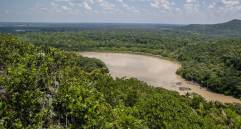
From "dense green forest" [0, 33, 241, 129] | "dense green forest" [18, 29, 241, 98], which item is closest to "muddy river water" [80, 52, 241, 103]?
"dense green forest" [18, 29, 241, 98]

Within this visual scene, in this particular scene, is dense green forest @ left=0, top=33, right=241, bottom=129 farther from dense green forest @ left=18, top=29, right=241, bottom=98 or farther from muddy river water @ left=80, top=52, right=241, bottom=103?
dense green forest @ left=18, top=29, right=241, bottom=98

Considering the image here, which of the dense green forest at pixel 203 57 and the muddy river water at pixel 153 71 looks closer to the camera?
the muddy river water at pixel 153 71

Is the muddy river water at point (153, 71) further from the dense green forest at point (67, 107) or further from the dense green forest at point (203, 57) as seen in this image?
the dense green forest at point (67, 107)

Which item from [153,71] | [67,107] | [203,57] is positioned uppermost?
[67,107]

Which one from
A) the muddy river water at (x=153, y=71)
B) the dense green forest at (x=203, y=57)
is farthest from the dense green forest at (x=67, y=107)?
the dense green forest at (x=203, y=57)

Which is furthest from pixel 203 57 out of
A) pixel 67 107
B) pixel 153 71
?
pixel 67 107

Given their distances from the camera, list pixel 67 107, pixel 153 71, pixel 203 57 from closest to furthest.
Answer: pixel 67 107 < pixel 153 71 < pixel 203 57

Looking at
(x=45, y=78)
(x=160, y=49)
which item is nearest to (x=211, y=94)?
(x=45, y=78)

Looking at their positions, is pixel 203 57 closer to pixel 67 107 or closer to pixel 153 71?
pixel 153 71
